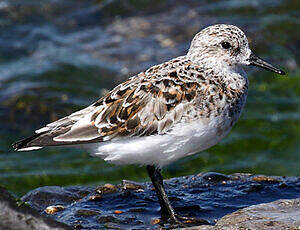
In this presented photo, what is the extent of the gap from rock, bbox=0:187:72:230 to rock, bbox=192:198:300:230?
69.9 inches

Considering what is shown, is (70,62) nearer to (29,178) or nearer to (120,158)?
(29,178)

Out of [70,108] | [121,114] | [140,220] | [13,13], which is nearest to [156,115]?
[121,114]

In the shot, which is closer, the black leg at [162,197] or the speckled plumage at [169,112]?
the speckled plumage at [169,112]

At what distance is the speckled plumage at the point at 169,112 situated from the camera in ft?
22.9

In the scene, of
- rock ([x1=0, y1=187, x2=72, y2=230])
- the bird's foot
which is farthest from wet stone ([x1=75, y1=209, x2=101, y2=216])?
rock ([x1=0, y1=187, x2=72, y2=230])

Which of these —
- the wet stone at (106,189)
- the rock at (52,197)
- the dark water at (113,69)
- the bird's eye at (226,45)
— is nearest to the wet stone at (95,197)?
the wet stone at (106,189)

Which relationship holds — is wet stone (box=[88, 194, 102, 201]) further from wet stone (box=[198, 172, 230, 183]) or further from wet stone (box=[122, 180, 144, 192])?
wet stone (box=[198, 172, 230, 183])

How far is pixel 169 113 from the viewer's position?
706cm

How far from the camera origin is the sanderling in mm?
6977

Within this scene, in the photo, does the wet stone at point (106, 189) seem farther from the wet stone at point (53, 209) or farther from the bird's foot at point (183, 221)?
the bird's foot at point (183, 221)

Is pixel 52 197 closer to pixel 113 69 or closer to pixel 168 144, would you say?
pixel 168 144

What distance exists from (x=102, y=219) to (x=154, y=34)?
9018mm

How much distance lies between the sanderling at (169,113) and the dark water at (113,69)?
4548 mm

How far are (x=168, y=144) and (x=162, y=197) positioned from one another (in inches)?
32.8
